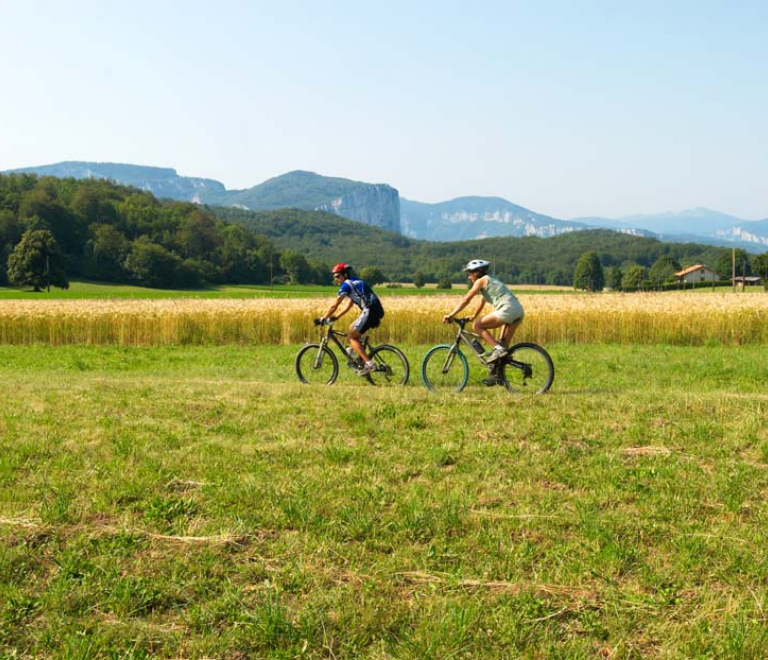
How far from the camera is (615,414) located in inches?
344

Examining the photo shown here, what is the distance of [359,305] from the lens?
1260 centimetres

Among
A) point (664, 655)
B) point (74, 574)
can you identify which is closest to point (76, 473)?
point (74, 574)

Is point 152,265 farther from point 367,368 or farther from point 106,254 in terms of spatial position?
point 367,368

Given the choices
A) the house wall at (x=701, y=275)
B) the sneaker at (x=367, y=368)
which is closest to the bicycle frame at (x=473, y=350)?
the sneaker at (x=367, y=368)

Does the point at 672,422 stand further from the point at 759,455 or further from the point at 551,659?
the point at 551,659

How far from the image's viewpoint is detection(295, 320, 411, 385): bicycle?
13.0 m

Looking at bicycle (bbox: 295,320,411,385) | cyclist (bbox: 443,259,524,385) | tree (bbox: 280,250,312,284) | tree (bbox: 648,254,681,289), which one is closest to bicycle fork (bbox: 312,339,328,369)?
bicycle (bbox: 295,320,411,385)

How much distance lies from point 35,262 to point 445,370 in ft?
288

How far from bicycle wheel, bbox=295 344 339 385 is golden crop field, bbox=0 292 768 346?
11687mm

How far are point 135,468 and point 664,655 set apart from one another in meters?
4.67

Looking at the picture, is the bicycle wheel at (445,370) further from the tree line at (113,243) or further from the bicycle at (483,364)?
the tree line at (113,243)

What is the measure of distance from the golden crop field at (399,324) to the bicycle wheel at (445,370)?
1320 centimetres

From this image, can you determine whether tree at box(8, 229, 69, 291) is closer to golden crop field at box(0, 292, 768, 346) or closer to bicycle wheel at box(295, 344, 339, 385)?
golden crop field at box(0, 292, 768, 346)

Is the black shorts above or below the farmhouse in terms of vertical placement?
below
